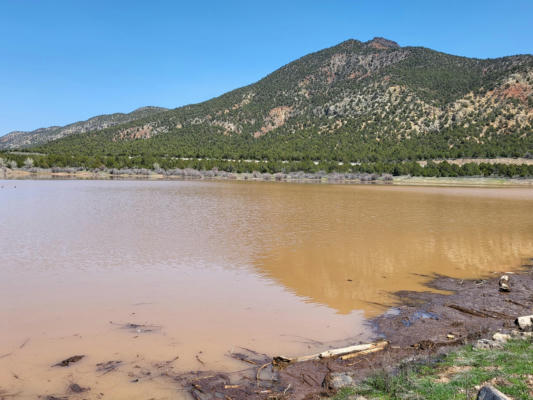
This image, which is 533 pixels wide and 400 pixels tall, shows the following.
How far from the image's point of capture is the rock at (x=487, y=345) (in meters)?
6.19

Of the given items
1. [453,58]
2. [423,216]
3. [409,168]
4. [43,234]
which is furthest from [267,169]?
[453,58]

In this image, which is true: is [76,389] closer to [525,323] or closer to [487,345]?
[487,345]

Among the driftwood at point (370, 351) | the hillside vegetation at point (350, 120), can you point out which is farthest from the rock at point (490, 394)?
the hillside vegetation at point (350, 120)

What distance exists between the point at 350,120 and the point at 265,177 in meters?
42.1

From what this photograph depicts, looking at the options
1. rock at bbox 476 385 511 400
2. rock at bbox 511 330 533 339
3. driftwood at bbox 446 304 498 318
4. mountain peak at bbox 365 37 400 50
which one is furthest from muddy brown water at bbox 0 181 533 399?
mountain peak at bbox 365 37 400 50

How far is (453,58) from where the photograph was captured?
12975cm

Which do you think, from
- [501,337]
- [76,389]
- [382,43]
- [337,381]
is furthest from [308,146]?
[382,43]

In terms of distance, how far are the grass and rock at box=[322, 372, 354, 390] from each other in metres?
0.12

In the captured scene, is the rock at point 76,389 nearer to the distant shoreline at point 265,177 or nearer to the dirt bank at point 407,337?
the dirt bank at point 407,337

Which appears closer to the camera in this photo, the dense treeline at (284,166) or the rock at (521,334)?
the rock at (521,334)

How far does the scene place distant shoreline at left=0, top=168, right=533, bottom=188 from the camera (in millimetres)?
66500

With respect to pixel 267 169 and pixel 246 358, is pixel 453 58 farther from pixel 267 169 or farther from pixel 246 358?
pixel 246 358

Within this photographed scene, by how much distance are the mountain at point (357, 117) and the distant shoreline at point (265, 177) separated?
35.1ft

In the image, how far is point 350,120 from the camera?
107438mm
